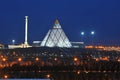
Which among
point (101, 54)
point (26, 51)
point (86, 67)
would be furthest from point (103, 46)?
point (86, 67)

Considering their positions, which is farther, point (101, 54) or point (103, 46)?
point (103, 46)

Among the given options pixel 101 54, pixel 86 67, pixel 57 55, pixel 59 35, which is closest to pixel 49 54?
pixel 57 55

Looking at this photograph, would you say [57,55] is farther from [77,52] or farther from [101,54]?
[101,54]

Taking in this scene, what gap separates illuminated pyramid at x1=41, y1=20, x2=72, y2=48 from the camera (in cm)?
15173

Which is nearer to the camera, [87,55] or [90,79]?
[90,79]

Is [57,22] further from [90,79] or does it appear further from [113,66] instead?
[90,79]

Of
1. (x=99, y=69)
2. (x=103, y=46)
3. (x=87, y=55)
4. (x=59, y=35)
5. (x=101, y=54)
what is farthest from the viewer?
(x=103, y=46)

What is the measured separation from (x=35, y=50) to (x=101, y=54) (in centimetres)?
1420

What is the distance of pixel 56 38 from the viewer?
152375 millimetres

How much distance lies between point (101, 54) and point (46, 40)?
1990cm

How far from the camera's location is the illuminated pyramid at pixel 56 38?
498 feet

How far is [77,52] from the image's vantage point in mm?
129375

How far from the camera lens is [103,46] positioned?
167250 millimetres

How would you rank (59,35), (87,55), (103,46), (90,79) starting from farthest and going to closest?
(103,46)
(59,35)
(87,55)
(90,79)
